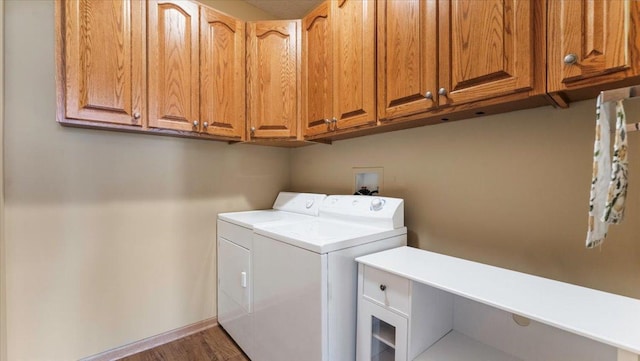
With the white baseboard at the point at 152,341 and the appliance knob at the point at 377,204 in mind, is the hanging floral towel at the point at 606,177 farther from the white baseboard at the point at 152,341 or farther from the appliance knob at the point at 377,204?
the white baseboard at the point at 152,341

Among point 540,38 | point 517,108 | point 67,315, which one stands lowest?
point 67,315

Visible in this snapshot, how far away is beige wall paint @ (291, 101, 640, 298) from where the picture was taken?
1.00 meters

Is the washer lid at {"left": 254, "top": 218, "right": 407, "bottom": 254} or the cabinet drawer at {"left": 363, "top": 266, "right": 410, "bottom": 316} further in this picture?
the washer lid at {"left": 254, "top": 218, "right": 407, "bottom": 254}

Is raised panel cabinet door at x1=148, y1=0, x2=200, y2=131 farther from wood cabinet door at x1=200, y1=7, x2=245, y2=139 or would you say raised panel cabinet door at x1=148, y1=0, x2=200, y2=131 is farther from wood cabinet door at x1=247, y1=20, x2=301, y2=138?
wood cabinet door at x1=247, y1=20, x2=301, y2=138

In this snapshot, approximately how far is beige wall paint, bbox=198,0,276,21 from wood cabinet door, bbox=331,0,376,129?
1.02m

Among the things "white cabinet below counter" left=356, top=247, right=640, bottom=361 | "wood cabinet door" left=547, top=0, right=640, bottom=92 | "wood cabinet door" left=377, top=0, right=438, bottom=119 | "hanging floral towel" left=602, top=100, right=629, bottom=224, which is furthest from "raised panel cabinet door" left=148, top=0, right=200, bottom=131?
"hanging floral towel" left=602, top=100, right=629, bottom=224

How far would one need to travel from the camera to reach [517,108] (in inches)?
45.3

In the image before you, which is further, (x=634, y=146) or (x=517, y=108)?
(x=517, y=108)

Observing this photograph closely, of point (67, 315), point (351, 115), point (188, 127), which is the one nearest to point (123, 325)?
point (67, 315)

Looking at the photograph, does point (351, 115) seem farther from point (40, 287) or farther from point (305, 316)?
point (40, 287)

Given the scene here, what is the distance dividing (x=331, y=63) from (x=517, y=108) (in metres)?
1.01

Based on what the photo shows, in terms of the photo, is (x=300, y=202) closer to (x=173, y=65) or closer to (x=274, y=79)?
(x=274, y=79)

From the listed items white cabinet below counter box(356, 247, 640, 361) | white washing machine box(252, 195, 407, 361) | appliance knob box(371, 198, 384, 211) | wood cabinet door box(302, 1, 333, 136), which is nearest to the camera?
white cabinet below counter box(356, 247, 640, 361)

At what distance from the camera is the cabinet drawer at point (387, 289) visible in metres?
1.07
